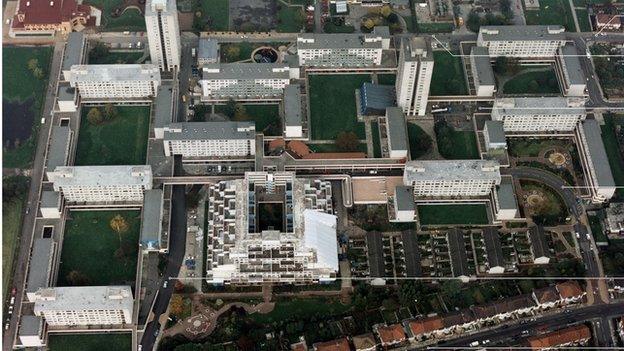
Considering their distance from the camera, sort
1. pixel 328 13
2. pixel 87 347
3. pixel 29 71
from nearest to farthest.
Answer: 1. pixel 87 347
2. pixel 29 71
3. pixel 328 13

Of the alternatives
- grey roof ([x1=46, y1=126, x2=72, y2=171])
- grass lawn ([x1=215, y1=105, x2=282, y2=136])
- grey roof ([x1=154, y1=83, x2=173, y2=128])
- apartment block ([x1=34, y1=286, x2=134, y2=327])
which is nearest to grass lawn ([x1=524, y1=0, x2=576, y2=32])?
grass lawn ([x1=215, y1=105, x2=282, y2=136])

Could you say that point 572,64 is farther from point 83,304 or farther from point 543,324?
point 83,304

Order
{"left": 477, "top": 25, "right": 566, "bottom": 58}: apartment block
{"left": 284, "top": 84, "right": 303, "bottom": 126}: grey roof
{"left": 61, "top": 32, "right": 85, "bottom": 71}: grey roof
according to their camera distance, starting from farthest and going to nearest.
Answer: {"left": 477, "top": 25, "right": 566, "bottom": 58}: apartment block, {"left": 61, "top": 32, "right": 85, "bottom": 71}: grey roof, {"left": 284, "top": 84, "right": 303, "bottom": 126}: grey roof

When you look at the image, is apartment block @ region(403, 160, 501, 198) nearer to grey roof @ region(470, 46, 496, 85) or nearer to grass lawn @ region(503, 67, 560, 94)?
grey roof @ region(470, 46, 496, 85)

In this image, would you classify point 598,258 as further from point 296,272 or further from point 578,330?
point 296,272

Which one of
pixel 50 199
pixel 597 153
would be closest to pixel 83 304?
pixel 50 199

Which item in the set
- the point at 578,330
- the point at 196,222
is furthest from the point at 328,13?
the point at 578,330
